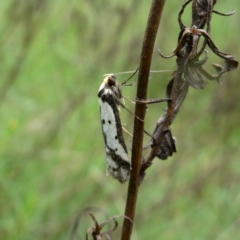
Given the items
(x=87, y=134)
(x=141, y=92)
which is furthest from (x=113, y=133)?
(x=87, y=134)

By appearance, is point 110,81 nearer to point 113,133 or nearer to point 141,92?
point 113,133

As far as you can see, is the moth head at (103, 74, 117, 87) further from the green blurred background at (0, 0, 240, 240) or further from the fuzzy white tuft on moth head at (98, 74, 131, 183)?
the green blurred background at (0, 0, 240, 240)

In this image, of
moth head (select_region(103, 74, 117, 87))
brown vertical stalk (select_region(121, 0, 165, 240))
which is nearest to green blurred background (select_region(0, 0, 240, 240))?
moth head (select_region(103, 74, 117, 87))

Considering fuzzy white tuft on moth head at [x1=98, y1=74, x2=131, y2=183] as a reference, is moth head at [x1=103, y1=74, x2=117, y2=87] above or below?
above

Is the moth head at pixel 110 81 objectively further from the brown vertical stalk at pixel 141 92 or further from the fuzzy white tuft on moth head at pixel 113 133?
the brown vertical stalk at pixel 141 92

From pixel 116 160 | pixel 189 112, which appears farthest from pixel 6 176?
pixel 116 160

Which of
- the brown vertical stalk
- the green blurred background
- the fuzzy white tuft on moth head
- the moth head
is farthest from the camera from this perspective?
the green blurred background
